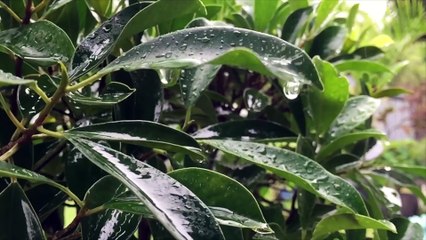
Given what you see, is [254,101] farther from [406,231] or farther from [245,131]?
[406,231]

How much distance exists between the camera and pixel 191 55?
34cm

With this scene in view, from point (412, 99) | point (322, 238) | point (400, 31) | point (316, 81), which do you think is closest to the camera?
point (316, 81)

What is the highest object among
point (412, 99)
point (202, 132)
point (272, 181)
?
point (202, 132)

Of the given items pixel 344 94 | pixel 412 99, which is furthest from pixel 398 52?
pixel 412 99

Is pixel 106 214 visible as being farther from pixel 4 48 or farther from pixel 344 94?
pixel 344 94

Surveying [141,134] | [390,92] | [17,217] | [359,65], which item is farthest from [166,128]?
[390,92]

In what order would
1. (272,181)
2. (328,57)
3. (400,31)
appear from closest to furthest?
1. (328,57)
2. (272,181)
3. (400,31)

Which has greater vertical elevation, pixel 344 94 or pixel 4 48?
pixel 4 48

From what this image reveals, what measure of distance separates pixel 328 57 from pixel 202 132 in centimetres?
25

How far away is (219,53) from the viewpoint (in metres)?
0.33

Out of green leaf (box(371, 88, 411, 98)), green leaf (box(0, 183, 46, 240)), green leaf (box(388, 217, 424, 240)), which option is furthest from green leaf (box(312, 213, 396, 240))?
green leaf (box(371, 88, 411, 98))

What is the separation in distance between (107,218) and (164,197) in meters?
0.11

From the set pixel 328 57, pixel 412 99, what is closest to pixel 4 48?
pixel 328 57

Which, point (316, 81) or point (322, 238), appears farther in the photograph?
point (322, 238)
